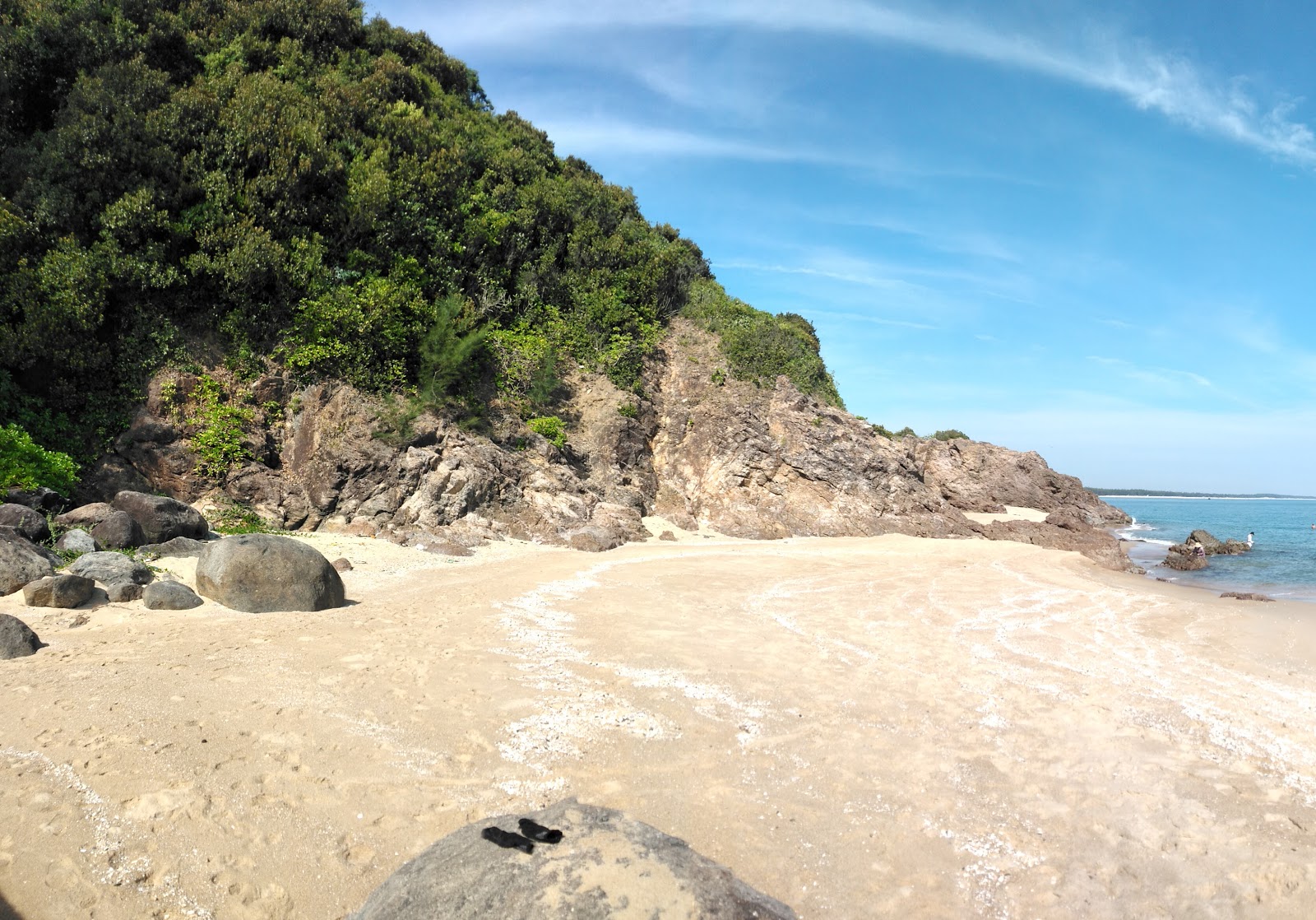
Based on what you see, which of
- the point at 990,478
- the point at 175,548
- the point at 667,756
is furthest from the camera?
the point at 990,478

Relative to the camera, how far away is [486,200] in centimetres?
2323

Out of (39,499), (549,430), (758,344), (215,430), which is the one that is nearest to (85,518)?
(39,499)

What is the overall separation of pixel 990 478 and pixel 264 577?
3132 centimetres

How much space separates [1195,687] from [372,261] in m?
19.6

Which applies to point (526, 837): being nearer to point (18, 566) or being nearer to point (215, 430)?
point (18, 566)

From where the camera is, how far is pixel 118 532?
1009 centimetres

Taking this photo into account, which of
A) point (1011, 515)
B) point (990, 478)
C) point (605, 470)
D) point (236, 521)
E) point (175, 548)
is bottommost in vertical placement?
point (236, 521)

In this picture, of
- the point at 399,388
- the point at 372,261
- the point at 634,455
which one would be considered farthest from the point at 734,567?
the point at 372,261

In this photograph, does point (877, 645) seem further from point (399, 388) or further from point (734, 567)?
point (399, 388)

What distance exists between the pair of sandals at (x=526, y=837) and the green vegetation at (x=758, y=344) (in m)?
22.5

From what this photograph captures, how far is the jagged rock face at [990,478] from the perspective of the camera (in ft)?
99.1

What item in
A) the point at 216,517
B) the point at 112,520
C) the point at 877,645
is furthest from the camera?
the point at 216,517

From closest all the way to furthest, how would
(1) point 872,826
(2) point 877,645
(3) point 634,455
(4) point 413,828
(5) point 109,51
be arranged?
(4) point 413,828, (1) point 872,826, (2) point 877,645, (5) point 109,51, (3) point 634,455

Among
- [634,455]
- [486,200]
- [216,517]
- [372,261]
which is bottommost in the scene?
[216,517]
